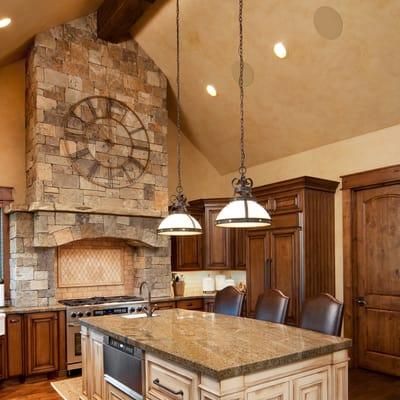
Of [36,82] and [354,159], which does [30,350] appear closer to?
[36,82]

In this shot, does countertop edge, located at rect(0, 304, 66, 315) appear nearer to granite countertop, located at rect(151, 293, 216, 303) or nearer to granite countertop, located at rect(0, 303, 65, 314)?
granite countertop, located at rect(0, 303, 65, 314)

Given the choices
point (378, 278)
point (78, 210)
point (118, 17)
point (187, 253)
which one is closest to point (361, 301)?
point (378, 278)

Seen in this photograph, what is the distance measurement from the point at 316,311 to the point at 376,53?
2721mm

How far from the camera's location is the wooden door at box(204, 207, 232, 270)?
6.62 m

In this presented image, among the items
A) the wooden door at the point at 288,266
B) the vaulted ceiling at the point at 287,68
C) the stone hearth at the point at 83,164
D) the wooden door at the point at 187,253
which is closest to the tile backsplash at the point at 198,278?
the wooden door at the point at 187,253

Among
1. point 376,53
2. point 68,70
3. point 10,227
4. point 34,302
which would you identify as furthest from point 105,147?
point 376,53

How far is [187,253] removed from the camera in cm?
659

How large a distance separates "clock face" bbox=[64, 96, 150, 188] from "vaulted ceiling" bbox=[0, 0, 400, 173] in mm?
1037

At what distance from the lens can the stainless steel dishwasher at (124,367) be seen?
9.10 ft

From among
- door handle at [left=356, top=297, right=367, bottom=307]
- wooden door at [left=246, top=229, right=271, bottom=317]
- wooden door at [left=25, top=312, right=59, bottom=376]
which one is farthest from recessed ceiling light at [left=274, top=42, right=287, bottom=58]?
wooden door at [left=25, top=312, right=59, bottom=376]

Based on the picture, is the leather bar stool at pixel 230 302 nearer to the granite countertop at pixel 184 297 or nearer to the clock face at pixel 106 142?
the granite countertop at pixel 184 297

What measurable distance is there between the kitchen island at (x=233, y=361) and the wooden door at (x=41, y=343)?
6.00 ft

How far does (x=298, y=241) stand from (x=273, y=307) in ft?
5.19

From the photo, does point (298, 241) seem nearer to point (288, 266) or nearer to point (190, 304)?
point (288, 266)
